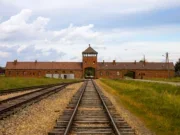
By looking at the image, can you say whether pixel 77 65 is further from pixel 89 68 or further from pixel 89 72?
pixel 89 72

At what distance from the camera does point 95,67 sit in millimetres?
108375

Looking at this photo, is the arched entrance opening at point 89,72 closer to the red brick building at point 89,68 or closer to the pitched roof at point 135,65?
the red brick building at point 89,68

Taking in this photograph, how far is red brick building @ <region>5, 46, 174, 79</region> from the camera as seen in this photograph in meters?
109

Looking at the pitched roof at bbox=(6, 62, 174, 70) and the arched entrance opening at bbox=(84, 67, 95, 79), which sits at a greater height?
the pitched roof at bbox=(6, 62, 174, 70)

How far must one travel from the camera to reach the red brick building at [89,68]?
357 ft

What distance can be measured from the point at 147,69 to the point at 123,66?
8.02 metres

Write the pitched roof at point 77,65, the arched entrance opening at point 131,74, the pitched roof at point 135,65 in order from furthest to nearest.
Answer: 1. the arched entrance opening at point 131,74
2. the pitched roof at point 135,65
3. the pitched roof at point 77,65

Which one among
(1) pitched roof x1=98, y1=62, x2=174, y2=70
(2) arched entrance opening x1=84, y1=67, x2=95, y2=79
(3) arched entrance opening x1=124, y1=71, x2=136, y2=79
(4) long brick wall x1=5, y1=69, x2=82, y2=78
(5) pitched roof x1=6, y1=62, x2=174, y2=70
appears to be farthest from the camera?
(3) arched entrance opening x1=124, y1=71, x2=136, y2=79

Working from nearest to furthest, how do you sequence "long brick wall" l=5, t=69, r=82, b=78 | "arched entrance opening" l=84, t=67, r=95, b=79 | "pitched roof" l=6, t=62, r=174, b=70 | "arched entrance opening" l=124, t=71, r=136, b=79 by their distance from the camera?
"long brick wall" l=5, t=69, r=82, b=78
"pitched roof" l=6, t=62, r=174, b=70
"arched entrance opening" l=84, t=67, r=95, b=79
"arched entrance opening" l=124, t=71, r=136, b=79

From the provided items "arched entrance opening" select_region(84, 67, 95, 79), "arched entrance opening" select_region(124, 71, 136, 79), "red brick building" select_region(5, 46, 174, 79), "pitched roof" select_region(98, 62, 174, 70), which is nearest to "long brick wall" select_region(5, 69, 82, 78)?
"red brick building" select_region(5, 46, 174, 79)

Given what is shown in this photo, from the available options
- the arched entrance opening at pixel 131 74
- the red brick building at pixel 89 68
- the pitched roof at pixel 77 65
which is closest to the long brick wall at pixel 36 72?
the red brick building at pixel 89 68

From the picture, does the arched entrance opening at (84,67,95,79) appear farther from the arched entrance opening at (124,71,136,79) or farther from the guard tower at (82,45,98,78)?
the arched entrance opening at (124,71,136,79)

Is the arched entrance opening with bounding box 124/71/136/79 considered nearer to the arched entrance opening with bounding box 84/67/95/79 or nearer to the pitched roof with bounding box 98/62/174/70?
the pitched roof with bounding box 98/62/174/70

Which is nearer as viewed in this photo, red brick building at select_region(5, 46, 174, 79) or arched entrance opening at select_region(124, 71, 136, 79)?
red brick building at select_region(5, 46, 174, 79)
